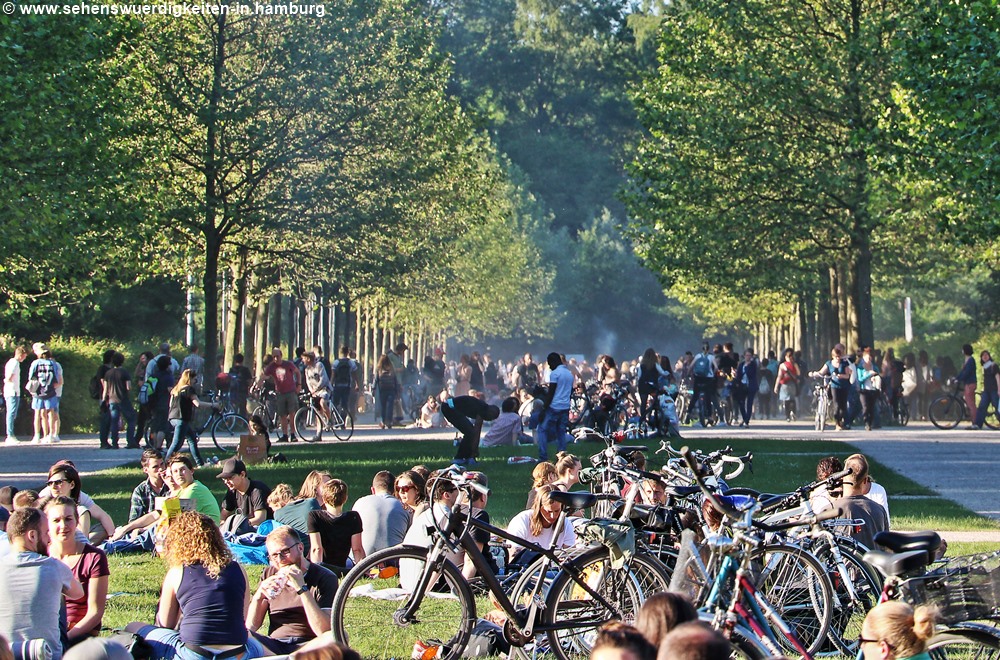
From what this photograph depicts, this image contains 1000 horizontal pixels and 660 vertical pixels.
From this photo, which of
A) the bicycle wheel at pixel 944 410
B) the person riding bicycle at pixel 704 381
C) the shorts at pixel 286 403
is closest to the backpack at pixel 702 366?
the person riding bicycle at pixel 704 381

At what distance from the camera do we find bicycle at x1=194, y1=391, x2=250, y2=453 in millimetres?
29619

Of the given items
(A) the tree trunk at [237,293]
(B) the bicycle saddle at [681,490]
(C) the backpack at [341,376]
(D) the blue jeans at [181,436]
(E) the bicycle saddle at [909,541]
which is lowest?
(E) the bicycle saddle at [909,541]

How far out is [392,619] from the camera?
9.16m

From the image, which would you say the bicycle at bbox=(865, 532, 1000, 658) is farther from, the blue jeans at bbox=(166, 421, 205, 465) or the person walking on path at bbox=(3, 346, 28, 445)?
the person walking on path at bbox=(3, 346, 28, 445)

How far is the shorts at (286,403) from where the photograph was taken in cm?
3203

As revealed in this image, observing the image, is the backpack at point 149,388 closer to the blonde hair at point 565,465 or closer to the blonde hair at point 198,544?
the blonde hair at point 565,465

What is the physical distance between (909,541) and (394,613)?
314cm

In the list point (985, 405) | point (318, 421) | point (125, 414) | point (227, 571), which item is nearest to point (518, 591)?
point (227, 571)

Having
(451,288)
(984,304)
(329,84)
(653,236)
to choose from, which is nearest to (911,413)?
(984,304)

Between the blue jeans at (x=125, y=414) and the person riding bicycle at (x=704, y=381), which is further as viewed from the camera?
the person riding bicycle at (x=704, y=381)

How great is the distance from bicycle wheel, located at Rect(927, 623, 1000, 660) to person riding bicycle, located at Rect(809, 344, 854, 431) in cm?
2720

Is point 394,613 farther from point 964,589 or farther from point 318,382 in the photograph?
point 318,382

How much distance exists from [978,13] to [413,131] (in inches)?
700

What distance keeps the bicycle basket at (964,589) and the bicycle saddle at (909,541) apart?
0.46ft
